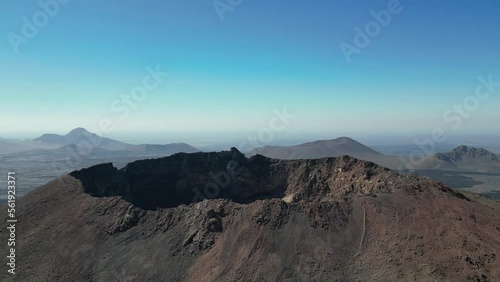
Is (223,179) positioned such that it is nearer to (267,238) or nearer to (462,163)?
(267,238)

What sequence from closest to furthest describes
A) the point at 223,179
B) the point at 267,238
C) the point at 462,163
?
the point at 267,238 → the point at 223,179 → the point at 462,163

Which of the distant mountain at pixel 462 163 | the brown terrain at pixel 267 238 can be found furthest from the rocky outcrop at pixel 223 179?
the distant mountain at pixel 462 163

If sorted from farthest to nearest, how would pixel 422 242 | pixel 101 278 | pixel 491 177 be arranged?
pixel 491 177, pixel 101 278, pixel 422 242

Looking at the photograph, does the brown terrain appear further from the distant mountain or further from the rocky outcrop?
the distant mountain

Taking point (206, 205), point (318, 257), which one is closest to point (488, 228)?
point (318, 257)

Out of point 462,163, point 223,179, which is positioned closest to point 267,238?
point 223,179

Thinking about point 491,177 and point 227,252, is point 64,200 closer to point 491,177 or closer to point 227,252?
point 227,252

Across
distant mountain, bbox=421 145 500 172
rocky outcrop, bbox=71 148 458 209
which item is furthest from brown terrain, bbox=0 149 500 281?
distant mountain, bbox=421 145 500 172

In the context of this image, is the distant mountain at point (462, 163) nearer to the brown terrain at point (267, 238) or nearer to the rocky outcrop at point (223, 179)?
the rocky outcrop at point (223, 179)
